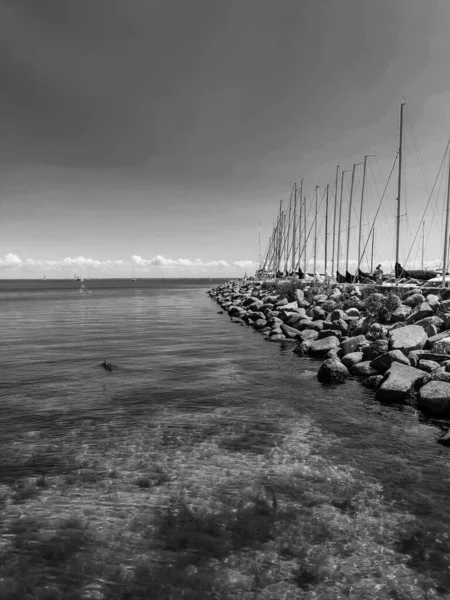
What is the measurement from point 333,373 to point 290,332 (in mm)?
11867

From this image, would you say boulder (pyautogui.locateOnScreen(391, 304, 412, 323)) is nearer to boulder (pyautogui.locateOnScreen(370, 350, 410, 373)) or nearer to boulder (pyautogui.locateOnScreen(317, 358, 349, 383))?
boulder (pyautogui.locateOnScreen(370, 350, 410, 373))

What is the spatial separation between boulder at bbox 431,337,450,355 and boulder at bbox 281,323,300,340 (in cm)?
1139

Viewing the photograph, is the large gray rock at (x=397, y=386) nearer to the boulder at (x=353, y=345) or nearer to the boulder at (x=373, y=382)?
the boulder at (x=373, y=382)

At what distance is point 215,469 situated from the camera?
8.70 metres

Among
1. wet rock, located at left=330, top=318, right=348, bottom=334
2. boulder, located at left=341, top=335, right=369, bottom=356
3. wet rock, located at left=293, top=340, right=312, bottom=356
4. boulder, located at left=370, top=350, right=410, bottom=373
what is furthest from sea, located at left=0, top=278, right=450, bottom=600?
wet rock, located at left=330, top=318, right=348, bottom=334

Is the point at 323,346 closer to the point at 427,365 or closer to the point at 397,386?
the point at 427,365

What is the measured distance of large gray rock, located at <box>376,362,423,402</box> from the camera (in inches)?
521

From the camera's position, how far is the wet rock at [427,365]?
1456cm

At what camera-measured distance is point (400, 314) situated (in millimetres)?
23922

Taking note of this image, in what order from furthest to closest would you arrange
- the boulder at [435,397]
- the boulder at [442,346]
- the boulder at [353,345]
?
the boulder at [353,345] → the boulder at [442,346] → the boulder at [435,397]

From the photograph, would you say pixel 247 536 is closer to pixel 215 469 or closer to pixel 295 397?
pixel 215 469

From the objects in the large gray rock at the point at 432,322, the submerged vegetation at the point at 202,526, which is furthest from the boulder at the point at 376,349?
the submerged vegetation at the point at 202,526

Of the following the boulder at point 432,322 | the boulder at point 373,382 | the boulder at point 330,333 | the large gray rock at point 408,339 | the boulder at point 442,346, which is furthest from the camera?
the boulder at point 330,333

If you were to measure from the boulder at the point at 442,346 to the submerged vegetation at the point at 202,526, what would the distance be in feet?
29.3
